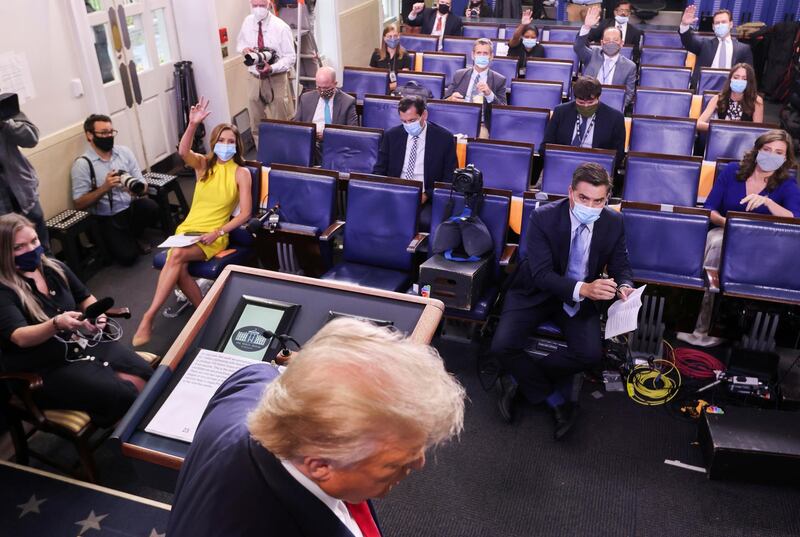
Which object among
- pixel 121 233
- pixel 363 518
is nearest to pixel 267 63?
pixel 121 233

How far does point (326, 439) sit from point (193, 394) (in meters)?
1.02

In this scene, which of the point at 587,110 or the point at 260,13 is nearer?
the point at 587,110

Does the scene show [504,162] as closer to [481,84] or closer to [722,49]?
[481,84]

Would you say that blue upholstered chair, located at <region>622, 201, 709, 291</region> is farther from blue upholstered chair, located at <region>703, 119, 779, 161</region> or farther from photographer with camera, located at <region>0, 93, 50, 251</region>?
photographer with camera, located at <region>0, 93, 50, 251</region>

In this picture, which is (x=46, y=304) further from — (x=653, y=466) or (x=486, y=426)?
(x=653, y=466)

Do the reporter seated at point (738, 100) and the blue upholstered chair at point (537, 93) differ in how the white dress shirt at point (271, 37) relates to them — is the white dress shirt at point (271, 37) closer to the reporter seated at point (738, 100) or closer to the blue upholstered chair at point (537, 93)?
the blue upholstered chair at point (537, 93)

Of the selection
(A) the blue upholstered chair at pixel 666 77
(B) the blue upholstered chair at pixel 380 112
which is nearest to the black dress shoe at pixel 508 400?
(B) the blue upholstered chair at pixel 380 112

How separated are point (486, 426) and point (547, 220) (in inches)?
44.6

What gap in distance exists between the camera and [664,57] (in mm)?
7770

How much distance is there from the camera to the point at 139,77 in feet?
20.7

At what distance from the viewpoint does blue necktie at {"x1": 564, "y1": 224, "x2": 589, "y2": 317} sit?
11.7 ft

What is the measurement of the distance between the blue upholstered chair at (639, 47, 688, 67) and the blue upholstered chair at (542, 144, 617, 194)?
371 cm

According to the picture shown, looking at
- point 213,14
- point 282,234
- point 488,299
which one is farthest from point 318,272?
point 213,14

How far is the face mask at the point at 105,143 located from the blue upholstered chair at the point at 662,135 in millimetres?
4037
